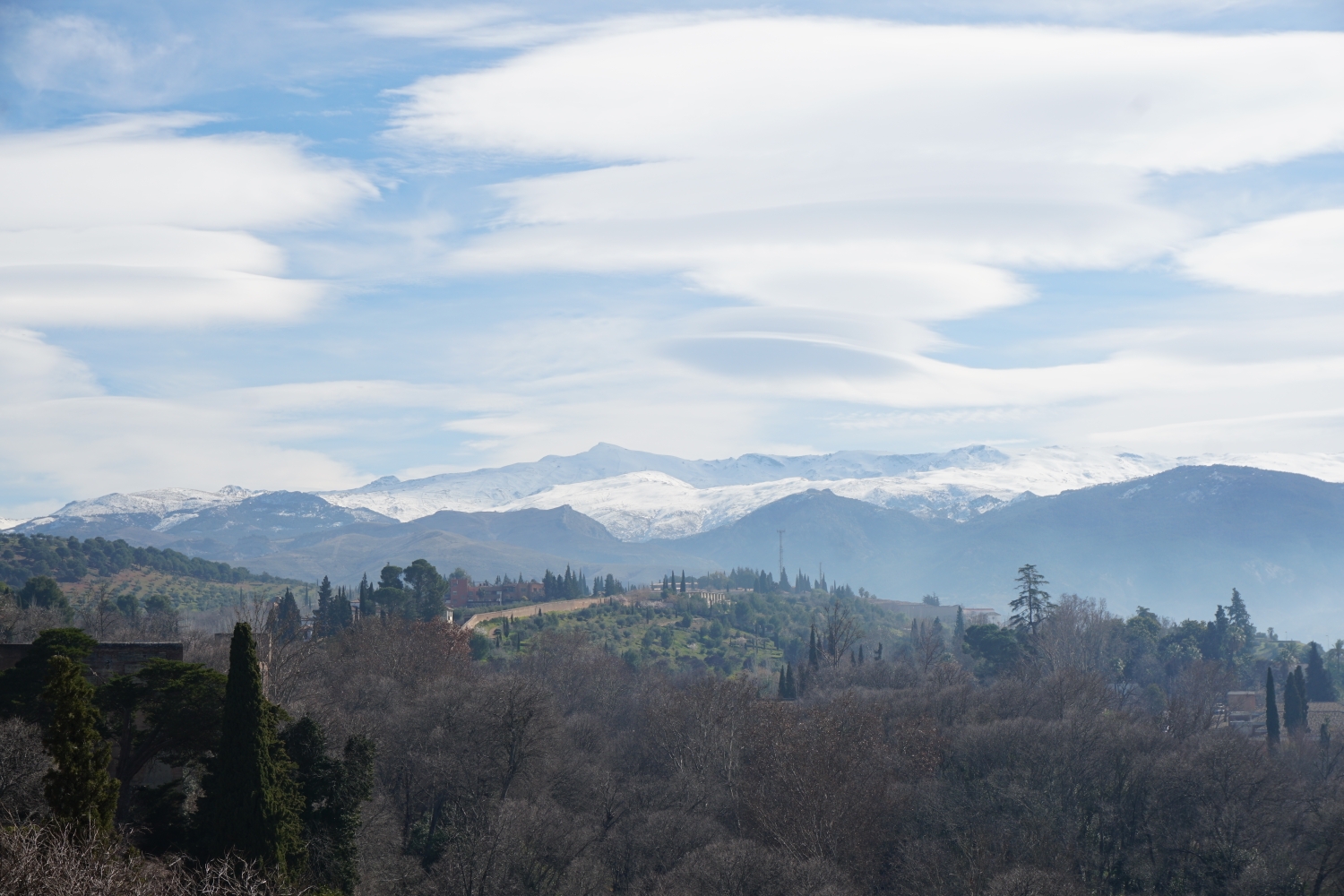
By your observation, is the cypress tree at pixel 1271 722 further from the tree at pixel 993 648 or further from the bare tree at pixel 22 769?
the bare tree at pixel 22 769

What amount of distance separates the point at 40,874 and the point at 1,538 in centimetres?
20366

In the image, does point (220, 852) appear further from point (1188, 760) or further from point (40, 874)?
point (1188, 760)

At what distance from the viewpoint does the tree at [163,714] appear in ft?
121

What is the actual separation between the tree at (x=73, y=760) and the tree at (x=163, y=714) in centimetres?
933

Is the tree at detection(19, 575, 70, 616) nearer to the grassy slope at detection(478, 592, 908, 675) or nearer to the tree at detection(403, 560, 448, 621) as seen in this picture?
the tree at detection(403, 560, 448, 621)

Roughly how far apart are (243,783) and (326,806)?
7.69 m

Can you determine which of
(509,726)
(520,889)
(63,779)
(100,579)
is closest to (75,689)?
(63,779)

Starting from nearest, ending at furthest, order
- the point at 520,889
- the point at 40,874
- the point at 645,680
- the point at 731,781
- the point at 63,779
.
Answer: the point at 40,874
the point at 63,779
the point at 520,889
the point at 731,781
the point at 645,680

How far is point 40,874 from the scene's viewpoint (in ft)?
68.3

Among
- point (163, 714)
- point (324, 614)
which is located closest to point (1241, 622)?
point (324, 614)

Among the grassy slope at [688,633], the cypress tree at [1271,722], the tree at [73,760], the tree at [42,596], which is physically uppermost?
the tree at [42,596]

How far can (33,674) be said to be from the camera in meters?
38.6

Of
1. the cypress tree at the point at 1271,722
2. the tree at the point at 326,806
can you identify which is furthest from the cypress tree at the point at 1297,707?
the tree at the point at 326,806

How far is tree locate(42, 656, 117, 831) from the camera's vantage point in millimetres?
27094
